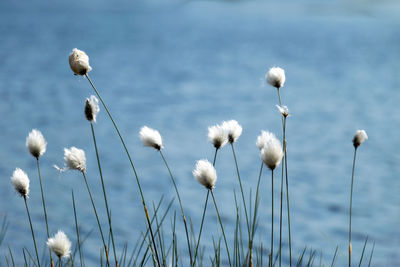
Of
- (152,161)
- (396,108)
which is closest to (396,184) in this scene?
(152,161)

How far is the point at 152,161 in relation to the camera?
6.26 m

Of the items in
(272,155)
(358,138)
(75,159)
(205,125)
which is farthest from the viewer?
(205,125)

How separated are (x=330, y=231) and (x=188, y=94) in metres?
6.51

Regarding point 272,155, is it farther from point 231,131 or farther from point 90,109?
point 90,109

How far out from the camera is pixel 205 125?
25.2 feet

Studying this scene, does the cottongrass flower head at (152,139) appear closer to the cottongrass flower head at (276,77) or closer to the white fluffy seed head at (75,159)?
the white fluffy seed head at (75,159)

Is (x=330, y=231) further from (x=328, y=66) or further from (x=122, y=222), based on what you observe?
(x=328, y=66)

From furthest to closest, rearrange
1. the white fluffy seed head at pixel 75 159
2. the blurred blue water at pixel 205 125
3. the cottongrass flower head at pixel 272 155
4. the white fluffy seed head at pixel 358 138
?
the blurred blue water at pixel 205 125
the white fluffy seed head at pixel 358 138
the white fluffy seed head at pixel 75 159
the cottongrass flower head at pixel 272 155

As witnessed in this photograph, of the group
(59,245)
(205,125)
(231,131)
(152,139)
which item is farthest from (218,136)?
(205,125)

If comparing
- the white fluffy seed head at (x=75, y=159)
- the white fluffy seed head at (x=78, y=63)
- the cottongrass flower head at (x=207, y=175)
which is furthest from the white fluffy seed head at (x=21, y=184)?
the cottongrass flower head at (x=207, y=175)

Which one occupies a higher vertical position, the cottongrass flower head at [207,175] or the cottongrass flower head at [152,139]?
the cottongrass flower head at [152,139]

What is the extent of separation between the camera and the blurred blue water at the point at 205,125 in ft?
15.0

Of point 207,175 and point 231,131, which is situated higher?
point 231,131

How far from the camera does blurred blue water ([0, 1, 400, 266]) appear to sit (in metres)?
4.58
